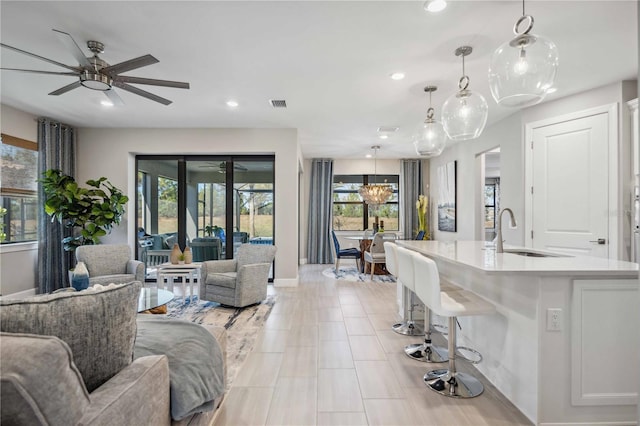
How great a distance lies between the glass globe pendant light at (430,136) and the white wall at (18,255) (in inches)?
216

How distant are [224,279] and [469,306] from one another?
3022 mm

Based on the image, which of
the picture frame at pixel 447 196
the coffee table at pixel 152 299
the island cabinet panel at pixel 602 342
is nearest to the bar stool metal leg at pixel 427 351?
the island cabinet panel at pixel 602 342

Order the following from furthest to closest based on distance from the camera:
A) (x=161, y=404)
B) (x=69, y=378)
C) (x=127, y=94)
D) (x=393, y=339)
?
1. (x=127, y=94)
2. (x=393, y=339)
3. (x=161, y=404)
4. (x=69, y=378)

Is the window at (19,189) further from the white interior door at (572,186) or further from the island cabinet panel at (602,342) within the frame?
the white interior door at (572,186)

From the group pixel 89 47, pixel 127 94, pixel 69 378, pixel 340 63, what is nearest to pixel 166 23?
pixel 89 47

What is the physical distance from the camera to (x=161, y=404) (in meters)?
1.28

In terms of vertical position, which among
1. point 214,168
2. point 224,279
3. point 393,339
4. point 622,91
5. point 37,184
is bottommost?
point 393,339

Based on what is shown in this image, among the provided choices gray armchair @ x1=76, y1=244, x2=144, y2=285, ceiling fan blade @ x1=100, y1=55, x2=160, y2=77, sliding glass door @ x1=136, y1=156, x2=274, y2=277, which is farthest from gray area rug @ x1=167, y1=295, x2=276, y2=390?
ceiling fan blade @ x1=100, y1=55, x2=160, y2=77

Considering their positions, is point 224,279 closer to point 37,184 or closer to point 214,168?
point 214,168

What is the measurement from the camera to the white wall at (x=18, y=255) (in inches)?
174

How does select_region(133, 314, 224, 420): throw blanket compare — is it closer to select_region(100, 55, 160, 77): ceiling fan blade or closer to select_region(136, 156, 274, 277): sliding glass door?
select_region(100, 55, 160, 77): ceiling fan blade

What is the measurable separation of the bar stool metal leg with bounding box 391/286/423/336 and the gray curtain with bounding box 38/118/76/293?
17.1 feet

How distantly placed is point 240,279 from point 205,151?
8.90 ft

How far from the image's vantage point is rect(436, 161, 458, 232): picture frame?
6859 mm
